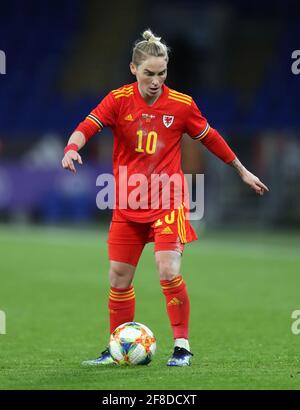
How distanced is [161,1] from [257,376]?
2349 cm

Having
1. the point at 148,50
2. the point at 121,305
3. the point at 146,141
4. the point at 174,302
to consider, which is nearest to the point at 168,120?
the point at 146,141

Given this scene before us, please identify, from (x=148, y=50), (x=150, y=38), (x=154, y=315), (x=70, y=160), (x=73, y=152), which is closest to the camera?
(x=70, y=160)

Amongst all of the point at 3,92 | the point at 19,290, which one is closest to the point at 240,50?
the point at 3,92

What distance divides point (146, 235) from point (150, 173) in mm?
490

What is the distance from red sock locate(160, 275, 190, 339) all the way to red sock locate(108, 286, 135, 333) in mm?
355

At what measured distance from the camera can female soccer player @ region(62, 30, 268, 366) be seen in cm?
717

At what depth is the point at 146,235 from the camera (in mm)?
7477

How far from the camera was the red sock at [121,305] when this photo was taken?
7445 millimetres

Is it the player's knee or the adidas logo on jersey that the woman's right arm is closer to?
the player's knee

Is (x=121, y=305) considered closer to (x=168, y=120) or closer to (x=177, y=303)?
(x=177, y=303)

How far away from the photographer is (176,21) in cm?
2906

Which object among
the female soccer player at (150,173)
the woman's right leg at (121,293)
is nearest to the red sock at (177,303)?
the female soccer player at (150,173)

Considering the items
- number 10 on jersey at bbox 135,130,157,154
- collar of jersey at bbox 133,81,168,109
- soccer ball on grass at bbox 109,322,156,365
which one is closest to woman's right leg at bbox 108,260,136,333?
soccer ball on grass at bbox 109,322,156,365
